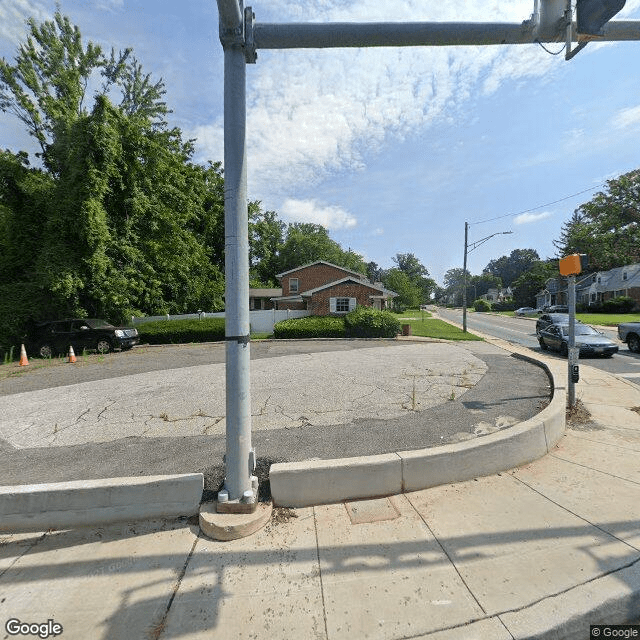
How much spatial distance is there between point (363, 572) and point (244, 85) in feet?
13.2

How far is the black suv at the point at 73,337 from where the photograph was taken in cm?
1434

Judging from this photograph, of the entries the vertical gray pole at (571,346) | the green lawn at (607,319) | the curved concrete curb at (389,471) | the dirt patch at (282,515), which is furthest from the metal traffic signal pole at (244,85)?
the green lawn at (607,319)

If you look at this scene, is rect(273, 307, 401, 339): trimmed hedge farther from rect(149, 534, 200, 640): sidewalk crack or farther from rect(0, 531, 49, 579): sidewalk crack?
rect(149, 534, 200, 640): sidewalk crack

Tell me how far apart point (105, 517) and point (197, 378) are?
19.8 ft

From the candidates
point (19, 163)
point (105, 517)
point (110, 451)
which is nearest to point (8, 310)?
point (19, 163)

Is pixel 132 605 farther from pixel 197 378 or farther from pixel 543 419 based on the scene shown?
pixel 197 378

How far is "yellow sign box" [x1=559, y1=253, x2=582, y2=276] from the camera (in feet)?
17.5

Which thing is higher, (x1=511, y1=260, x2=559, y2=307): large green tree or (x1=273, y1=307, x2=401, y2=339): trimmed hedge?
(x1=511, y1=260, x2=559, y2=307): large green tree

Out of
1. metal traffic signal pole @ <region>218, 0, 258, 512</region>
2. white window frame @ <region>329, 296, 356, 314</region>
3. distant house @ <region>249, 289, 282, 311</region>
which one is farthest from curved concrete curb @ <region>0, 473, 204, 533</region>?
distant house @ <region>249, 289, 282, 311</region>

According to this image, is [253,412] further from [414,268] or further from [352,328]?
[414,268]

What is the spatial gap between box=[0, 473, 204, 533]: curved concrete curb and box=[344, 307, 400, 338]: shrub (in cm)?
1703

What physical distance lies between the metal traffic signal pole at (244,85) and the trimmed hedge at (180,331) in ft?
53.5

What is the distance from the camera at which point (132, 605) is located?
6.70 ft

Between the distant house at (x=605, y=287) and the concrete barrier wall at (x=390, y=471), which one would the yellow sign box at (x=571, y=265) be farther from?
the distant house at (x=605, y=287)
